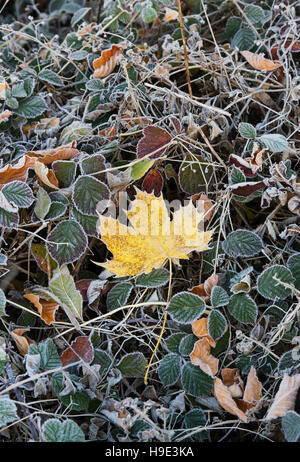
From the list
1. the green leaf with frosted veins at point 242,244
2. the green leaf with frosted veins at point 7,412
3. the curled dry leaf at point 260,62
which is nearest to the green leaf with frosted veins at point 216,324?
the green leaf with frosted veins at point 242,244

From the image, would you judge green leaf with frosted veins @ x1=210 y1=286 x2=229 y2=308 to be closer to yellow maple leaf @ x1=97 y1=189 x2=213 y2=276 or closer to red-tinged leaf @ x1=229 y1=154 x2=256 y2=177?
yellow maple leaf @ x1=97 y1=189 x2=213 y2=276

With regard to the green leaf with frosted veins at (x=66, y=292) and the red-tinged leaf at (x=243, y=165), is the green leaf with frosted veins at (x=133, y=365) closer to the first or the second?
the green leaf with frosted veins at (x=66, y=292)

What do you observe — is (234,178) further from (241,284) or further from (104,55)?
(104,55)

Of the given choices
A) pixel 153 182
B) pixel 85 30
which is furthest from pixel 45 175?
pixel 85 30

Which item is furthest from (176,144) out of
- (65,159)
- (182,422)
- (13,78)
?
(182,422)

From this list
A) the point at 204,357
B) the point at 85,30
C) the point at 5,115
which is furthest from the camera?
the point at 85,30

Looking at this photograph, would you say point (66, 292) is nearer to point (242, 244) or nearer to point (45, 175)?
point (45, 175)
